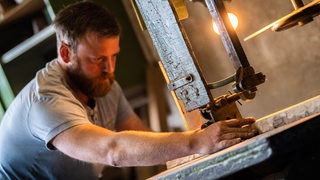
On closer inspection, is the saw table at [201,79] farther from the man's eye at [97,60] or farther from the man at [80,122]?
the man's eye at [97,60]

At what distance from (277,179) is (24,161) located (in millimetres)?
1469

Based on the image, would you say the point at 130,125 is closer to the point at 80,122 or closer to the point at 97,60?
the point at 97,60

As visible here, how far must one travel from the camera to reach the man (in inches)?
60.4

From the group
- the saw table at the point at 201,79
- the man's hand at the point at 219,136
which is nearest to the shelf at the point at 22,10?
the saw table at the point at 201,79

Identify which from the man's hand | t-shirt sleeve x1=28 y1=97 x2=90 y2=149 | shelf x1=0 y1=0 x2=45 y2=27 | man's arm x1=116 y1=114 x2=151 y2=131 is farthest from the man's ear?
the man's hand

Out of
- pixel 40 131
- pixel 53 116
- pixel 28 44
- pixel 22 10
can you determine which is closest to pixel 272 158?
pixel 53 116

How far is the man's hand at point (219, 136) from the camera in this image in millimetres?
1353

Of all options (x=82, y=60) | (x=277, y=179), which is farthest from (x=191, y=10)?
(x=277, y=179)

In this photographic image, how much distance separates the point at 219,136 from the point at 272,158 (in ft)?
1.21

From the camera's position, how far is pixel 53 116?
1.89m

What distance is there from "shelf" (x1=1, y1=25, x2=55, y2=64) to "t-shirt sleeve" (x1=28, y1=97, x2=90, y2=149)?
110cm

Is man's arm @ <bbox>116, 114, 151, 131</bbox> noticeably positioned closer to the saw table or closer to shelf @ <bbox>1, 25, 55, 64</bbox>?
shelf @ <bbox>1, 25, 55, 64</bbox>

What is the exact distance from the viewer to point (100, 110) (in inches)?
99.8

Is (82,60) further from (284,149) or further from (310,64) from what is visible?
(284,149)
